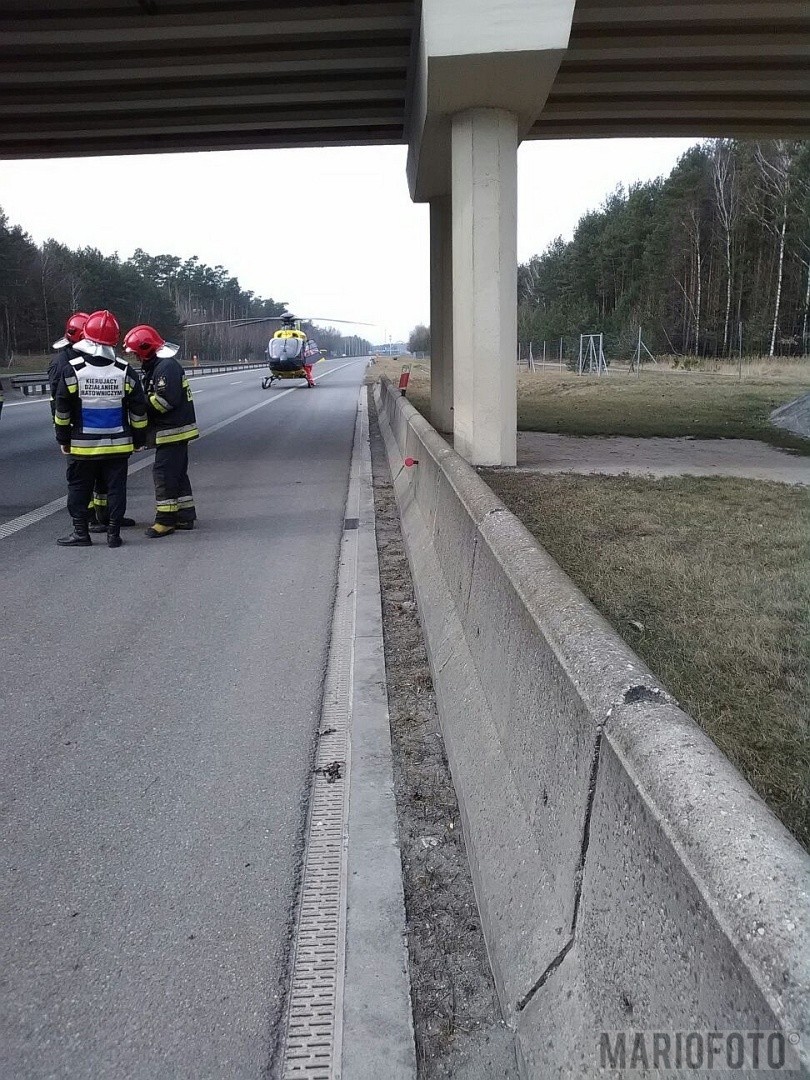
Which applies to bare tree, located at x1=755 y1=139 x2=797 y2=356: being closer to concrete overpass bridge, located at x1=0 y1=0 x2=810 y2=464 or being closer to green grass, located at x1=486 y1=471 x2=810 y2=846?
concrete overpass bridge, located at x1=0 y1=0 x2=810 y2=464

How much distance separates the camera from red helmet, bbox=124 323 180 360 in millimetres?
8852

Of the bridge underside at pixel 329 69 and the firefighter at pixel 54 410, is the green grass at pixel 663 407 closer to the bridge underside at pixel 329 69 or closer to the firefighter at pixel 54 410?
the bridge underside at pixel 329 69

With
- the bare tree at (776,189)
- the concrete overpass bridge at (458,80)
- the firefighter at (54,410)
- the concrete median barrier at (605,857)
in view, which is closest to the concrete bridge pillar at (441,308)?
the concrete overpass bridge at (458,80)

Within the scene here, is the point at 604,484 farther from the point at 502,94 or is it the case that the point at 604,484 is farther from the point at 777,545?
the point at 502,94

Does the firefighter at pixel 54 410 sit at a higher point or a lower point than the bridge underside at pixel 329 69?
lower

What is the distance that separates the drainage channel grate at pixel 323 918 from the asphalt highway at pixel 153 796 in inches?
2.5

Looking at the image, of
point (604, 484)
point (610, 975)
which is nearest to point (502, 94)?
point (604, 484)

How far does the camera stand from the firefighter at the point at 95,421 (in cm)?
877

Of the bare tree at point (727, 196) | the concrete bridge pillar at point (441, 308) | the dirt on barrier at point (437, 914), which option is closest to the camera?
the dirt on barrier at point (437, 914)

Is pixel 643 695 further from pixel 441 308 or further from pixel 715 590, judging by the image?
pixel 441 308

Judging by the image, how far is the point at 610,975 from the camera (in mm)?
1939

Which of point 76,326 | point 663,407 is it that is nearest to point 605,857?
point 76,326

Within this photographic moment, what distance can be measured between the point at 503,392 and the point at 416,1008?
33.8 ft
